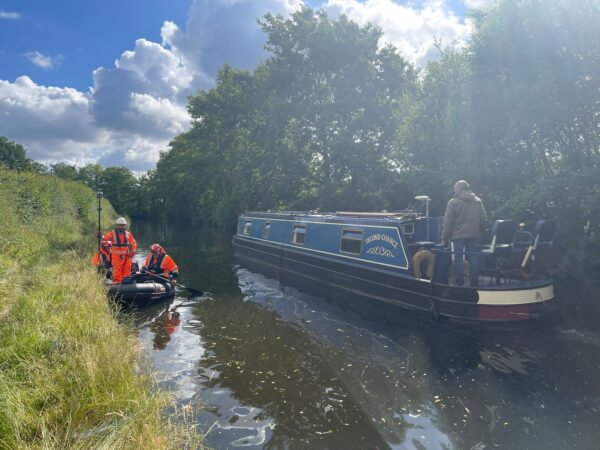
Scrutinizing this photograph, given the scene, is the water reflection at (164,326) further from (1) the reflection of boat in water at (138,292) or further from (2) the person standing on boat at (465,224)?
(2) the person standing on boat at (465,224)

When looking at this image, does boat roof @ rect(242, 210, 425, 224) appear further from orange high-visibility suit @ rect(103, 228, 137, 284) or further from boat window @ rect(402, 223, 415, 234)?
orange high-visibility suit @ rect(103, 228, 137, 284)

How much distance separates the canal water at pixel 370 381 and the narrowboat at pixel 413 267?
506 mm

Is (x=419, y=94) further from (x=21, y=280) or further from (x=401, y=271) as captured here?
(x=21, y=280)

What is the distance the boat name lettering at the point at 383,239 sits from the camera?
859cm

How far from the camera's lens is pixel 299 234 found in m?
12.4

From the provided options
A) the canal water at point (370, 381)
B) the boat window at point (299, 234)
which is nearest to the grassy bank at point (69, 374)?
the canal water at point (370, 381)

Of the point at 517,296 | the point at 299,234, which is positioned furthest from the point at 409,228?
the point at 299,234

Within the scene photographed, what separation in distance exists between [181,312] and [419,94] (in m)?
12.7

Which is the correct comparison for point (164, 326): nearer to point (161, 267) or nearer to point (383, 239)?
point (161, 267)

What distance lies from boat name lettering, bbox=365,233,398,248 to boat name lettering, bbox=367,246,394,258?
7.4 inches

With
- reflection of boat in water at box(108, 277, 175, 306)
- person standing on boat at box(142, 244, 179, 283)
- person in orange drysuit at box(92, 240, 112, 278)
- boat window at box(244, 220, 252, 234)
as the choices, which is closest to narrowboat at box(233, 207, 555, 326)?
boat window at box(244, 220, 252, 234)

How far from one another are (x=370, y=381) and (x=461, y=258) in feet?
10.9

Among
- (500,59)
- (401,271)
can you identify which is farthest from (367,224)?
(500,59)

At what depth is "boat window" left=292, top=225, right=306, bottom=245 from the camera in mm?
12185
